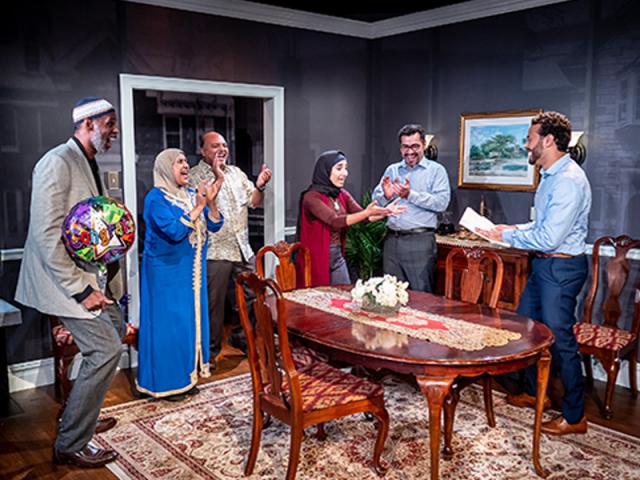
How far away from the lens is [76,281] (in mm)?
2992

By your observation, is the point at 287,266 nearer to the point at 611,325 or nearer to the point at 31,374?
the point at 31,374

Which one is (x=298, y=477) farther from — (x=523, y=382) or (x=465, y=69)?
(x=465, y=69)

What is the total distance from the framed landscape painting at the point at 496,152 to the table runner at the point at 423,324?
204 centimetres

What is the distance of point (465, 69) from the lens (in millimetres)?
5328

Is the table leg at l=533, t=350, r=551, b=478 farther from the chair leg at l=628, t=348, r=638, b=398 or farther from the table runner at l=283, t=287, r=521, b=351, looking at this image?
the chair leg at l=628, t=348, r=638, b=398

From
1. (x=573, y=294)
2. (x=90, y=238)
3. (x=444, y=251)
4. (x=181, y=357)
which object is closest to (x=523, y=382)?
(x=573, y=294)

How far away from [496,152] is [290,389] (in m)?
3.08

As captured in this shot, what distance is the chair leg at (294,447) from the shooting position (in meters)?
2.75

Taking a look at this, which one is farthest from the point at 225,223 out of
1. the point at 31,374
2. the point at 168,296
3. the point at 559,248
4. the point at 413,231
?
the point at 559,248

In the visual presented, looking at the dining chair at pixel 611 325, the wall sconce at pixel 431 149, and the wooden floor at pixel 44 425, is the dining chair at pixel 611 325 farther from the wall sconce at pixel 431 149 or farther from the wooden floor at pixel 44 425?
the wall sconce at pixel 431 149

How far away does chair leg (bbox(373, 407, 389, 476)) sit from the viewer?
3.00m

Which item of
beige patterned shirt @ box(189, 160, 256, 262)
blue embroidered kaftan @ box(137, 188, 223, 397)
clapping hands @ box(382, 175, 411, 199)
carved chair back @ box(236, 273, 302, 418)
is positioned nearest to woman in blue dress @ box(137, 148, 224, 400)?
blue embroidered kaftan @ box(137, 188, 223, 397)

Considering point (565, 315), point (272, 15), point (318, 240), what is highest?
point (272, 15)

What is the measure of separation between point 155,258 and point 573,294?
7.83 ft
